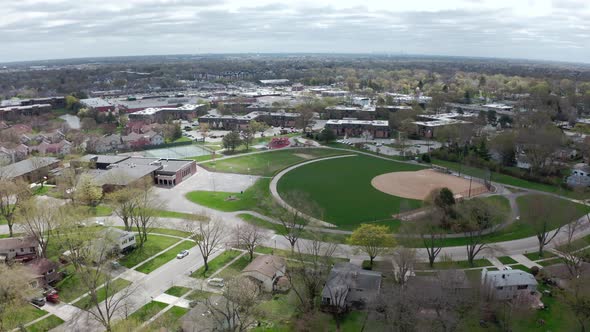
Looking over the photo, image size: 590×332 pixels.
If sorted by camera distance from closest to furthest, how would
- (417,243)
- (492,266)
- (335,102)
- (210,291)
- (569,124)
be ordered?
(210,291), (492,266), (417,243), (569,124), (335,102)

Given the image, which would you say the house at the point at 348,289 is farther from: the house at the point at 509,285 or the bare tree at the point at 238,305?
the house at the point at 509,285

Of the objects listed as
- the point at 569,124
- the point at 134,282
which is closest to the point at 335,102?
the point at 569,124

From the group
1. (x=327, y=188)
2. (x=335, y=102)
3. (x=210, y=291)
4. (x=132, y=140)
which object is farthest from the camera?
(x=335, y=102)

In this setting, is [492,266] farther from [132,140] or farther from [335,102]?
[335,102]

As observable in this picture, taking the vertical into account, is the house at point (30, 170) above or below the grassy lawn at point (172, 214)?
above

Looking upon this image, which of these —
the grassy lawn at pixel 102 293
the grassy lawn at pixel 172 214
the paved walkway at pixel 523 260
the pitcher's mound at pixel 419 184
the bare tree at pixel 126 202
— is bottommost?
the grassy lawn at pixel 102 293

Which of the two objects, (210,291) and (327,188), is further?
(327,188)

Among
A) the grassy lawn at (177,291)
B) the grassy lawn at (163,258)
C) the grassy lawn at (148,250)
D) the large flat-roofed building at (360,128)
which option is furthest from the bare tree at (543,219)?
the large flat-roofed building at (360,128)
